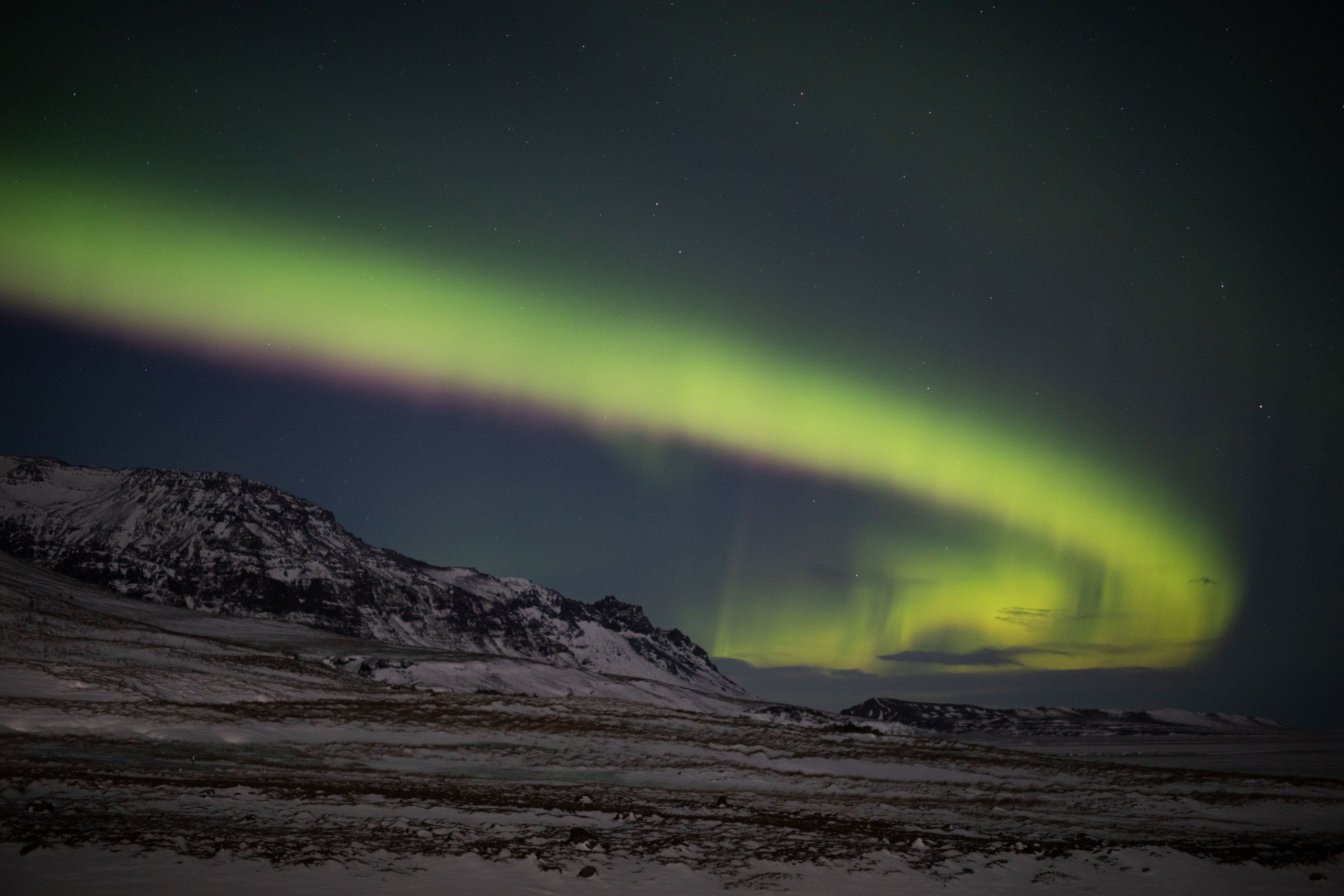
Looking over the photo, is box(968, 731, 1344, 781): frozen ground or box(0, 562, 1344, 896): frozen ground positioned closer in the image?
box(0, 562, 1344, 896): frozen ground

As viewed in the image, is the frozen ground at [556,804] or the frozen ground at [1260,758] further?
the frozen ground at [1260,758]

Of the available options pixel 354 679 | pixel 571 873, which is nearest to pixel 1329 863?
pixel 571 873

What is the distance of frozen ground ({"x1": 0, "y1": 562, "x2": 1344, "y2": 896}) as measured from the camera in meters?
14.7

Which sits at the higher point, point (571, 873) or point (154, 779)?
point (571, 873)

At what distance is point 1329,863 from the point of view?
779 inches

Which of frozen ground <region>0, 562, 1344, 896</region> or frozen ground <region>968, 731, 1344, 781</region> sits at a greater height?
frozen ground <region>0, 562, 1344, 896</region>

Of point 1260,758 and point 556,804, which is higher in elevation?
point 556,804

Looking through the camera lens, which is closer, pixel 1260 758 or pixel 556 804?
pixel 556 804

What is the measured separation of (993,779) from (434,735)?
87.6 feet

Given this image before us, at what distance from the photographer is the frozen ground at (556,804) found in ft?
48.4

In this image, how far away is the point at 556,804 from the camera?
22.5m

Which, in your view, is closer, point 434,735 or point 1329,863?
point 1329,863

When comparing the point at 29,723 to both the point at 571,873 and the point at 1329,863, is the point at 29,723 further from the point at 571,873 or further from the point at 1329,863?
the point at 1329,863

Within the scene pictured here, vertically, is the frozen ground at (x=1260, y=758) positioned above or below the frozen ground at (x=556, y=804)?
below
